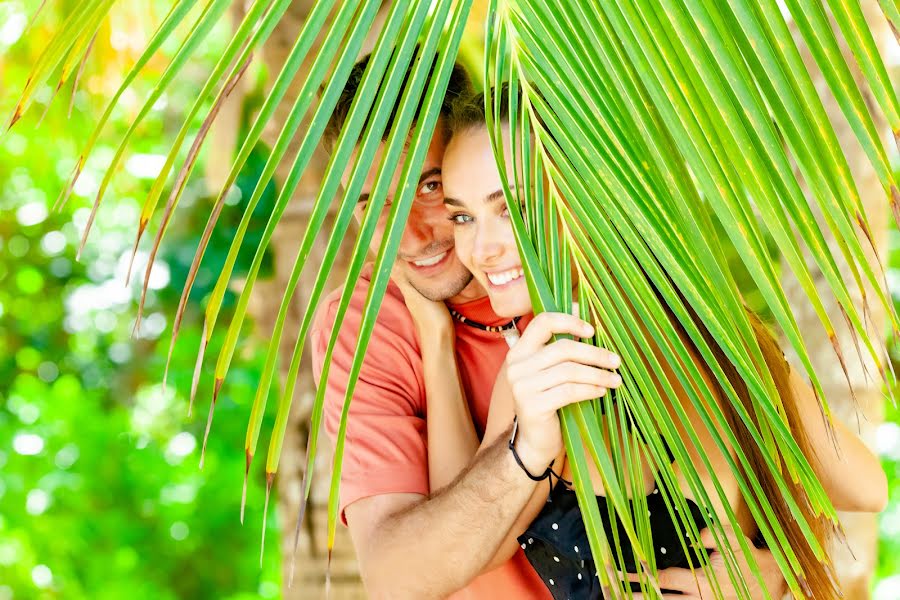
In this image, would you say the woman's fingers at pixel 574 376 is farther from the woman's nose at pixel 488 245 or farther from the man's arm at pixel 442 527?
the woman's nose at pixel 488 245

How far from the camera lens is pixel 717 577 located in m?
1.21

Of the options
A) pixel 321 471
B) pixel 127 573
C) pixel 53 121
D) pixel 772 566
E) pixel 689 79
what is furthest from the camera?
pixel 127 573

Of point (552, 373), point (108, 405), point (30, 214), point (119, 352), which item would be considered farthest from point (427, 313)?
point (30, 214)

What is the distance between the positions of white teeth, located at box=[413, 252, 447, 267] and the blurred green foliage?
2951 mm

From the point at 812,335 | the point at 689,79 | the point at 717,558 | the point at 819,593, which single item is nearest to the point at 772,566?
the point at 717,558

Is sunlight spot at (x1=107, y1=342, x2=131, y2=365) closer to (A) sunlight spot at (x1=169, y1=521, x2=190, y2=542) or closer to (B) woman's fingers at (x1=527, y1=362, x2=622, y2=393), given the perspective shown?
(A) sunlight spot at (x1=169, y1=521, x2=190, y2=542)

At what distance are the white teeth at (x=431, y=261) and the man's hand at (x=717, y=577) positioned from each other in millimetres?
630

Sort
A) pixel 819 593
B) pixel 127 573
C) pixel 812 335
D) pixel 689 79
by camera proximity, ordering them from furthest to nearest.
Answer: pixel 127 573 → pixel 812 335 → pixel 819 593 → pixel 689 79

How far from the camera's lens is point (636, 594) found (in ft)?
3.79

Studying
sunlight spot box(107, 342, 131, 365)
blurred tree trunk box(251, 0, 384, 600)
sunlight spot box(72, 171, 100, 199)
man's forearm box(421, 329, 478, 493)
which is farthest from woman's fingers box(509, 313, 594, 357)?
sunlight spot box(72, 171, 100, 199)

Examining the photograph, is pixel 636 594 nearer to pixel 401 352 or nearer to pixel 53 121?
pixel 401 352

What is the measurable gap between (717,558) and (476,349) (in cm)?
57

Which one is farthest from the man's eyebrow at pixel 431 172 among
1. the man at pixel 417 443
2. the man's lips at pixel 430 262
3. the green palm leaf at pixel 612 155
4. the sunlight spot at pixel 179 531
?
the sunlight spot at pixel 179 531

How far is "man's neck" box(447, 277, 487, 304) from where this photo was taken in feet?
5.52
